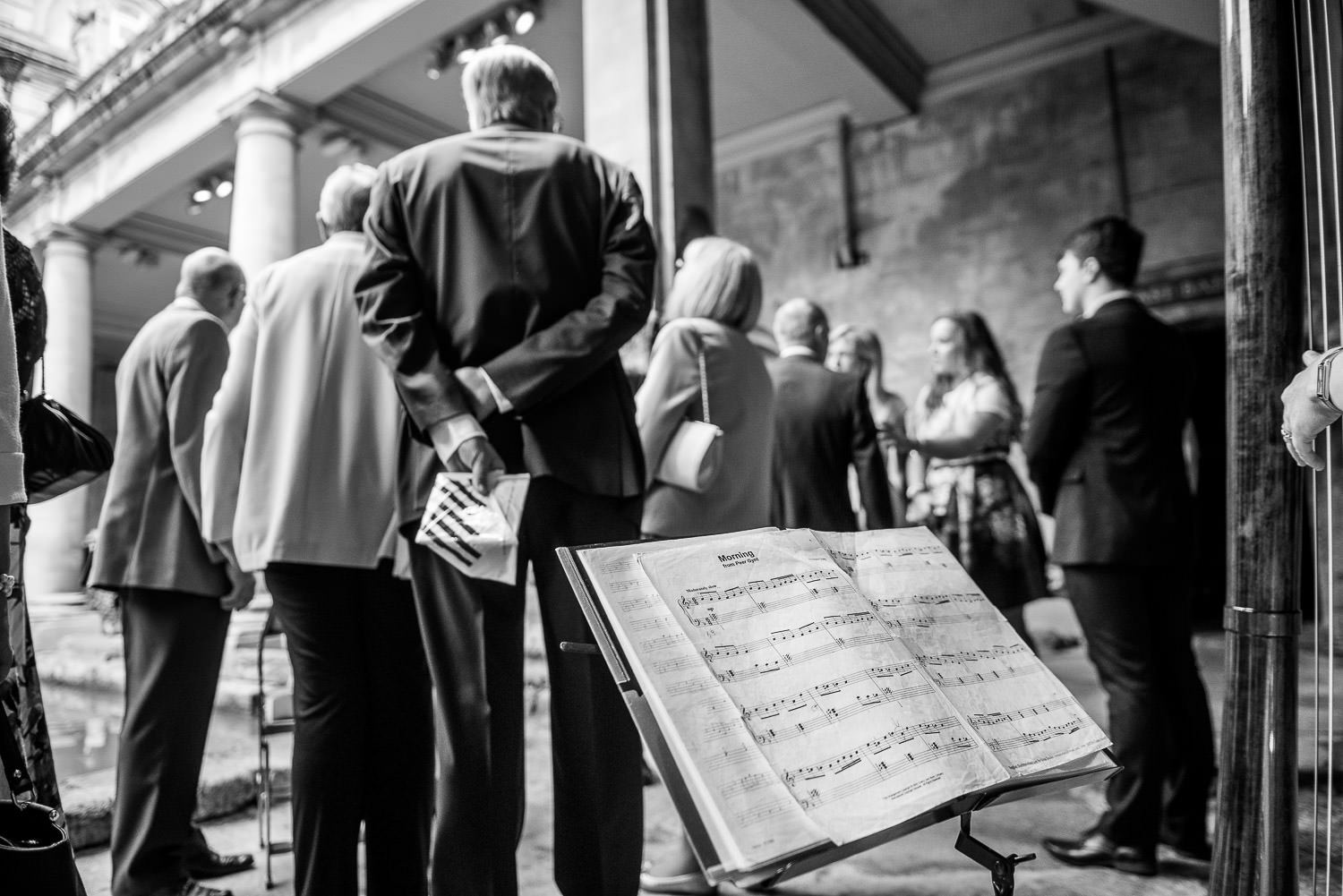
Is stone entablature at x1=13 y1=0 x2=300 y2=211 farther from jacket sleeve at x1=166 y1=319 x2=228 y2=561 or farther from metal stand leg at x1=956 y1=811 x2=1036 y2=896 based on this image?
metal stand leg at x1=956 y1=811 x2=1036 y2=896

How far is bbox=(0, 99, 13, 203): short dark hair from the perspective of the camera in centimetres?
166

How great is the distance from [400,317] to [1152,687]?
7.49 feet

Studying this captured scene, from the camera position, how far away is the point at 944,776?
104 cm

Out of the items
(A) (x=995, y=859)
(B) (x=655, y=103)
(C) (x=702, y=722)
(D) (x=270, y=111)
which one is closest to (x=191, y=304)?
(C) (x=702, y=722)

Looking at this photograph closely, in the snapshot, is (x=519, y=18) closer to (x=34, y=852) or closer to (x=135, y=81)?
(x=135, y=81)

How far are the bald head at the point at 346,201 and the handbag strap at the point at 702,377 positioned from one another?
0.94 metres

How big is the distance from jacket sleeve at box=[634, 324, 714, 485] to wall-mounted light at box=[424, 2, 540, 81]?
5315mm

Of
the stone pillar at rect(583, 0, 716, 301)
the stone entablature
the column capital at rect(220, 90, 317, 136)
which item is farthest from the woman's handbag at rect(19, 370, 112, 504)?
the column capital at rect(220, 90, 317, 136)

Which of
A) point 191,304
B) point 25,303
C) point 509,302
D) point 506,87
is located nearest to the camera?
point 25,303

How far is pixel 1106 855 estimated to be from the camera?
254 cm

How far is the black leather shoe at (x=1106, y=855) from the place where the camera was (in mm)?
2500

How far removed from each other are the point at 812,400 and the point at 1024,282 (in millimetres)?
6320

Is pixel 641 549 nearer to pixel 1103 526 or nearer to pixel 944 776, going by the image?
pixel 944 776

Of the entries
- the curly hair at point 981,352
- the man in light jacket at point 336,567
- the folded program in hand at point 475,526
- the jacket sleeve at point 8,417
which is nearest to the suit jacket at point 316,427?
the man in light jacket at point 336,567
